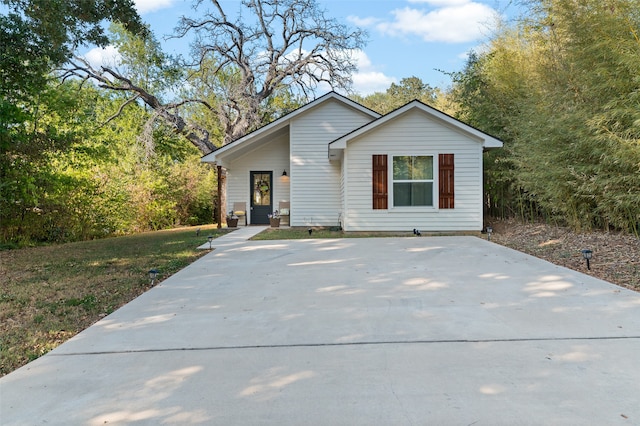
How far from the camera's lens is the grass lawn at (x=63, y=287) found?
3.48 metres

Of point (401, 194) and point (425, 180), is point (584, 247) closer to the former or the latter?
point (425, 180)

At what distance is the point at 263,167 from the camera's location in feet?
47.7

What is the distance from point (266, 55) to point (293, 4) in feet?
9.10

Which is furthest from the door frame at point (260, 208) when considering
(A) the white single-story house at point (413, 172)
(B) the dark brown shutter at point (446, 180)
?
(B) the dark brown shutter at point (446, 180)

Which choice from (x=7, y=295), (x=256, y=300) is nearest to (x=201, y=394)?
(x=256, y=300)

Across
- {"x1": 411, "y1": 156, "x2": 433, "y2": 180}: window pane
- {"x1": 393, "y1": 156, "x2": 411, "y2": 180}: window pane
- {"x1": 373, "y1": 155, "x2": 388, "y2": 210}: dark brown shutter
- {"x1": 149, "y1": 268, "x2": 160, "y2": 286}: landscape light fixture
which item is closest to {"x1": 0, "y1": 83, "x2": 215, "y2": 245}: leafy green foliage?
{"x1": 149, "y1": 268, "x2": 160, "y2": 286}: landscape light fixture

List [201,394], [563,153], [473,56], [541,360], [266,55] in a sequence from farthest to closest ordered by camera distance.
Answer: [266,55] → [473,56] → [563,153] → [541,360] → [201,394]

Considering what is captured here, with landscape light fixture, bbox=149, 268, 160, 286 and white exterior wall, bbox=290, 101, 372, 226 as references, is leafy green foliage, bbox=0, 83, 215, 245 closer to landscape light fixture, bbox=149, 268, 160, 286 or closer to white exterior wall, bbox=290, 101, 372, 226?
landscape light fixture, bbox=149, 268, 160, 286

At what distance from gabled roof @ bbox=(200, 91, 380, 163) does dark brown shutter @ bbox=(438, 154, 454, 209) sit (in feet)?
10.3

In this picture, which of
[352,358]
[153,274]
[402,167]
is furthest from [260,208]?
[352,358]

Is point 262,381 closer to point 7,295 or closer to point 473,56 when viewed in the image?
point 7,295

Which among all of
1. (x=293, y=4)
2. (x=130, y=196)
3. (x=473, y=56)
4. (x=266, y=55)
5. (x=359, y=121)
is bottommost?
(x=130, y=196)

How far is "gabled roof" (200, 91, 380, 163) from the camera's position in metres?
12.8

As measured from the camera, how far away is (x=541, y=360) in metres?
2.77
